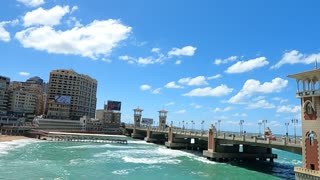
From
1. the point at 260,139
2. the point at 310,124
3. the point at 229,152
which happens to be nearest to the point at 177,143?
the point at 229,152

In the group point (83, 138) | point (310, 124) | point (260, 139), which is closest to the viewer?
point (310, 124)

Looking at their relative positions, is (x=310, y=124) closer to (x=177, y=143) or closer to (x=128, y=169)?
(x=128, y=169)

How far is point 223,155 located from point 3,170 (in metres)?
49.2

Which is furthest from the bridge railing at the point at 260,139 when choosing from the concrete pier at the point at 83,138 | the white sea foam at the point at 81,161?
the concrete pier at the point at 83,138

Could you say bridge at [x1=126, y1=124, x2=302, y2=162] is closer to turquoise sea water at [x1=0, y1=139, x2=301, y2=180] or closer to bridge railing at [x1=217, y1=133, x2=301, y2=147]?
bridge railing at [x1=217, y1=133, x2=301, y2=147]

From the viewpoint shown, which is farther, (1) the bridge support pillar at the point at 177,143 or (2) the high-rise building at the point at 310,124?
(1) the bridge support pillar at the point at 177,143

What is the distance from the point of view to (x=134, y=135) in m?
187

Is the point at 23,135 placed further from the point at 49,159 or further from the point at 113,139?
the point at 49,159

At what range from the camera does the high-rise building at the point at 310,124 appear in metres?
48.5

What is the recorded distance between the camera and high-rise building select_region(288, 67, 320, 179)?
4847 cm

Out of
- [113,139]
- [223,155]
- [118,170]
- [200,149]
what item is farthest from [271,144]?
[113,139]

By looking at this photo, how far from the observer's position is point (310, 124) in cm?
5003

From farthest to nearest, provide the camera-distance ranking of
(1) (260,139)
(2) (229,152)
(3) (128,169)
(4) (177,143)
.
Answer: (4) (177,143)
(2) (229,152)
(1) (260,139)
(3) (128,169)

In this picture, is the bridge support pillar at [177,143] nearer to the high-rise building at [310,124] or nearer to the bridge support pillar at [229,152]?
the bridge support pillar at [229,152]
